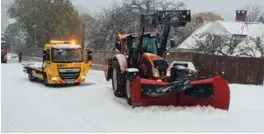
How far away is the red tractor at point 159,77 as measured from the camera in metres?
11.1

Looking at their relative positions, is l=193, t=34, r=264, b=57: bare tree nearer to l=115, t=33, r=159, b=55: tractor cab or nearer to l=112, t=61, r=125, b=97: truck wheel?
l=115, t=33, r=159, b=55: tractor cab

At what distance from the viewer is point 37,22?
5656 centimetres

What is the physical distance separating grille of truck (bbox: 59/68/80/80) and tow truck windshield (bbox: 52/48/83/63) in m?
0.42

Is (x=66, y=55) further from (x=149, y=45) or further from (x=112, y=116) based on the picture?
(x=112, y=116)

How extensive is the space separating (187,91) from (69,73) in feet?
27.9

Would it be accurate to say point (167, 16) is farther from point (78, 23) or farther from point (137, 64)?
point (78, 23)

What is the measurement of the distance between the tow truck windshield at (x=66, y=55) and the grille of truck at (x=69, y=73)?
42 centimetres

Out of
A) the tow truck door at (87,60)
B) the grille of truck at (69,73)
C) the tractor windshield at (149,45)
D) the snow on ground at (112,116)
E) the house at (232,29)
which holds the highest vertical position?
the house at (232,29)

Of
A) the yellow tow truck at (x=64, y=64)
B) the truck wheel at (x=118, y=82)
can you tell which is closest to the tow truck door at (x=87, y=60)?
the yellow tow truck at (x=64, y=64)

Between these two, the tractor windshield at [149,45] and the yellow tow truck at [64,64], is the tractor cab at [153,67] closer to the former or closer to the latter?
the tractor windshield at [149,45]

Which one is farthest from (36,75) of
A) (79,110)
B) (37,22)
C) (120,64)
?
(37,22)

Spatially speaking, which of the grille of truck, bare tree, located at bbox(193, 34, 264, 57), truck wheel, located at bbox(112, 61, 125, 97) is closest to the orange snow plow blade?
truck wheel, located at bbox(112, 61, 125, 97)

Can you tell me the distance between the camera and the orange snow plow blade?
11.0 m

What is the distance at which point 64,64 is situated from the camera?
1864cm
